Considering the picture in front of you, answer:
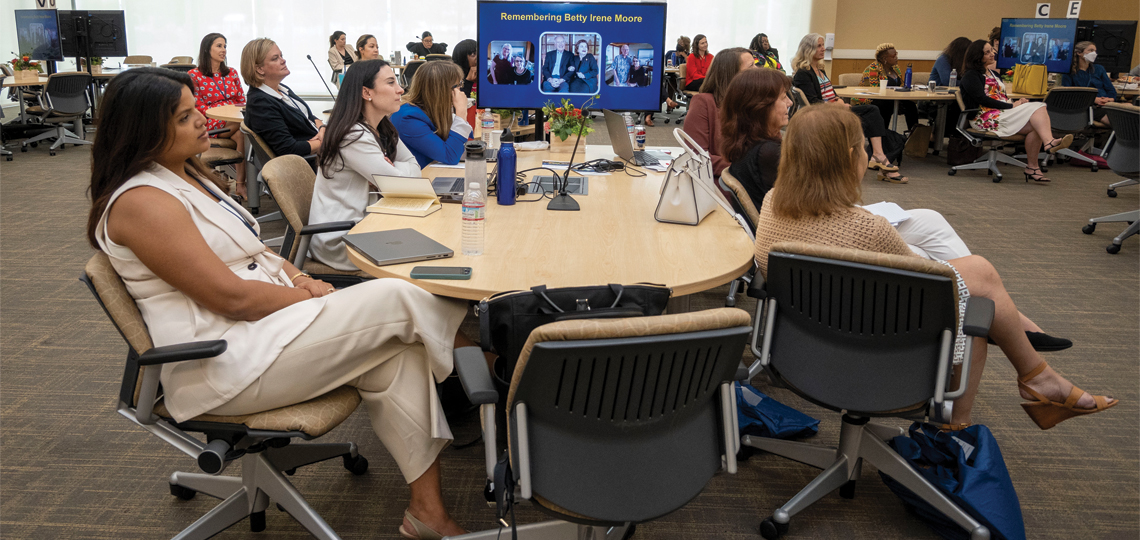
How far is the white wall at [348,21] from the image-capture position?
492 inches

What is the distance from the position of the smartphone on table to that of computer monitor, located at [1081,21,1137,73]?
28.1ft

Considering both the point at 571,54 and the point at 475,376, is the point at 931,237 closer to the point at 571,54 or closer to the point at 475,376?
the point at 475,376

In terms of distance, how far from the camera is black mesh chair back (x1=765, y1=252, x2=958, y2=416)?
5.64 ft

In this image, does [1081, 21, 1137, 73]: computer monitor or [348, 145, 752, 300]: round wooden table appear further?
[1081, 21, 1137, 73]: computer monitor

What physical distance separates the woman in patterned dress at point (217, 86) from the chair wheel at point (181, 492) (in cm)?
361

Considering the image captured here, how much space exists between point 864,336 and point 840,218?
1.13 feet

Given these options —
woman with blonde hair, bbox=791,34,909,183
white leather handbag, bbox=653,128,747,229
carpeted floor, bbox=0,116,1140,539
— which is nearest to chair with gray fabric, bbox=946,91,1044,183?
woman with blonde hair, bbox=791,34,909,183

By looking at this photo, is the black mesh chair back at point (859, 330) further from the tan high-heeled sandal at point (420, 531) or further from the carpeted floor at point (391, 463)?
the tan high-heeled sandal at point (420, 531)

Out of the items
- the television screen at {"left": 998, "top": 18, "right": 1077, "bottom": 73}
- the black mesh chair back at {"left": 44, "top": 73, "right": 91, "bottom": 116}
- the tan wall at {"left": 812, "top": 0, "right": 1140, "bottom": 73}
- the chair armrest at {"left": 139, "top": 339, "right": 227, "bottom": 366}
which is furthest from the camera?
the tan wall at {"left": 812, "top": 0, "right": 1140, "bottom": 73}

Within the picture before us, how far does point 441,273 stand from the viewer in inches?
72.3

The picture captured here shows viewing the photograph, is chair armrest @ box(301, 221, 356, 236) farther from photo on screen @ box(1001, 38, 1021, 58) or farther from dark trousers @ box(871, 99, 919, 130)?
photo on screen @ box(1001, 38, 1021, 58)

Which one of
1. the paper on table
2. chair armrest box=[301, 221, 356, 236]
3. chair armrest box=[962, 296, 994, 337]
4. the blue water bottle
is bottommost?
chair armrest box=[962, 296, 994, 337]

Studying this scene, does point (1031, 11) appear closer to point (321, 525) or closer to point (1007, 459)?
point (1007, 459)

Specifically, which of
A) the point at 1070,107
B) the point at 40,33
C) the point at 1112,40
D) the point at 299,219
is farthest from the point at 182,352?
the point at 1112,40
